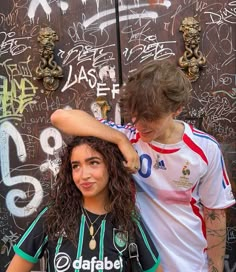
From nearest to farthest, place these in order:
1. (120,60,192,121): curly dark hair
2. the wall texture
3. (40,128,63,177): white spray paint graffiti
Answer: (120,60,192,121): curly dark hair, the wall texture, (40,128,63,177): white spray paint graffiti

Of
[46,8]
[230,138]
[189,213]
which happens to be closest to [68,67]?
[46,8]

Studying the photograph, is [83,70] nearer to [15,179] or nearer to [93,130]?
[15,179]

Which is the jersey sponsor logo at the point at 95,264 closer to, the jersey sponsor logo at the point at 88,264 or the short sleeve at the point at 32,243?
the jersey sponsor logo at the point at 88,264

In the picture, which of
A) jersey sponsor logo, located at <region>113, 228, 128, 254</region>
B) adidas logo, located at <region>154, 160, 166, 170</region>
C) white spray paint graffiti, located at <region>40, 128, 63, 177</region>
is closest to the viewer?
jersey sponsor logo, located at <region>113, 228, 128, 254</region>

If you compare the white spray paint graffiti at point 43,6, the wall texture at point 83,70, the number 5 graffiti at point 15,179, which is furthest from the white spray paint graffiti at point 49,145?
the white spray paint graffiti at point 43,6

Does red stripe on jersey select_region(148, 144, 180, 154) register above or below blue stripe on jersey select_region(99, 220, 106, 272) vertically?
above

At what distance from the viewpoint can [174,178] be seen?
1.89 metres

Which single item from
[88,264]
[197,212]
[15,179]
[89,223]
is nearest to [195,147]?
[197,212]

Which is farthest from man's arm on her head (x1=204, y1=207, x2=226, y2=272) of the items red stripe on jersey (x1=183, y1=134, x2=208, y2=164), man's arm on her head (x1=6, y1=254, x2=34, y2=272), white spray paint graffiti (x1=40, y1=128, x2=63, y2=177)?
white spray paint graffiti (x1=40, y1=128, x2=63, y2=177)

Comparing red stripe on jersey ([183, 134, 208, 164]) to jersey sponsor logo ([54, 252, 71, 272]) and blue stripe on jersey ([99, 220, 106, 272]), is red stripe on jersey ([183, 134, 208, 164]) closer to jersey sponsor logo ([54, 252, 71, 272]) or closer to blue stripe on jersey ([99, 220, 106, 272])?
blue stripe on jersey ([99, 220, 106, 272])

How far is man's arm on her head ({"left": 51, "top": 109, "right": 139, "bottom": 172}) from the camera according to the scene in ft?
6.02

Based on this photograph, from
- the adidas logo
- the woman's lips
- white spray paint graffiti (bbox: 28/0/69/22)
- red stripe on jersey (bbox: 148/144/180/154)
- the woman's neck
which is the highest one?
white spray paint graffiti (bbox: 28/0/69/22)

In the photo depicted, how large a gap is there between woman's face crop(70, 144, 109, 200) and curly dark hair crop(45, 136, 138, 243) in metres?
0.02

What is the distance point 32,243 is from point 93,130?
1.65ft
